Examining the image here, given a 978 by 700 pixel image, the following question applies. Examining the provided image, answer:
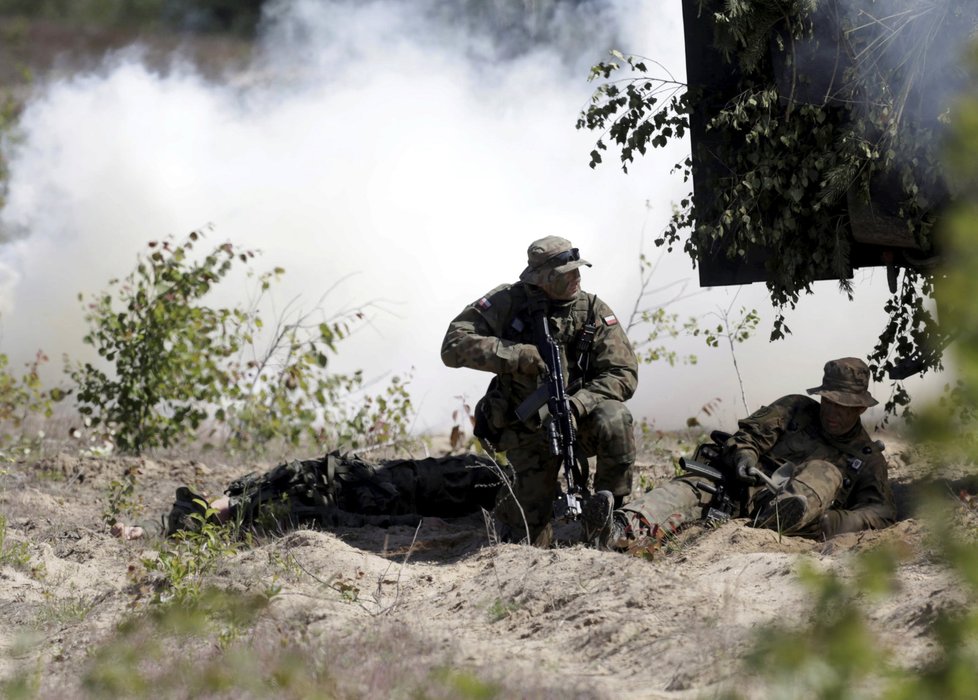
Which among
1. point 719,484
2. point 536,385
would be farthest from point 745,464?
point 536,385

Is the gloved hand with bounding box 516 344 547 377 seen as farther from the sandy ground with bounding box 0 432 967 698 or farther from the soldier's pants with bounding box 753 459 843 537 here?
the soldier's pants with bounding box 753 459 843 537

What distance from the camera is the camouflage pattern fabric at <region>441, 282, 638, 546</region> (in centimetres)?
639

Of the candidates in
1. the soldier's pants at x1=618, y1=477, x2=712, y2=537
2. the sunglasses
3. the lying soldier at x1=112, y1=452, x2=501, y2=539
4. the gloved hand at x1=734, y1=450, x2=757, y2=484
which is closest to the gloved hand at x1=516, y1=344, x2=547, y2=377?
the sunglasses

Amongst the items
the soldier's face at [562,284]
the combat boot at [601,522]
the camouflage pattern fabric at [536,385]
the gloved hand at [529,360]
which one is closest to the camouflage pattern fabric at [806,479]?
the combat boot at [601,522]

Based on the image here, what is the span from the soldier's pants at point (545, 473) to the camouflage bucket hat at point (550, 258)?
29.5 inches

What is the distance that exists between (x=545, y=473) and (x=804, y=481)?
135cm

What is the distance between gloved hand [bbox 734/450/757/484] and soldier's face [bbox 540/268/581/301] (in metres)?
1.23

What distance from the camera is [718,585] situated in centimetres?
508

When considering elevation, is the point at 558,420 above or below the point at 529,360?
below

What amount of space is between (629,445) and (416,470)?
1.74m

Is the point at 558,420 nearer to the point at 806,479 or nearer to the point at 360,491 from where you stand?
the point at 806,479

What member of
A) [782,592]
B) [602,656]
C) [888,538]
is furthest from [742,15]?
[602,656]

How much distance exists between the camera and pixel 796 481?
20.9 ft

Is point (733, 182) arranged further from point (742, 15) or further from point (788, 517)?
point (788, 517)
